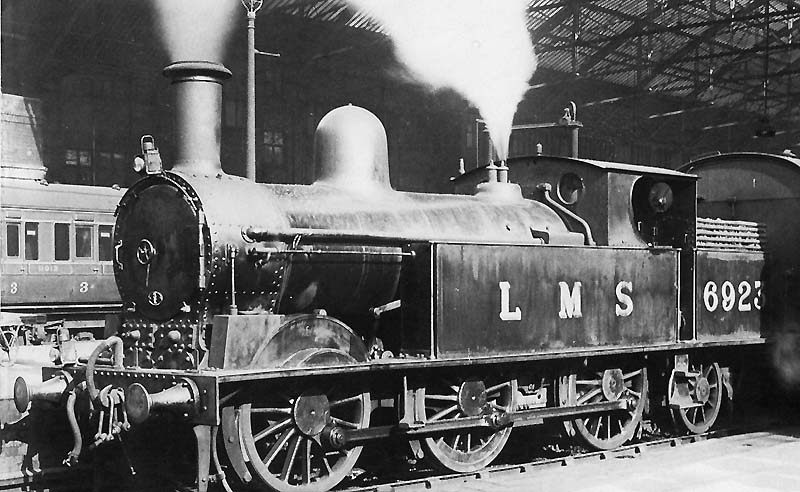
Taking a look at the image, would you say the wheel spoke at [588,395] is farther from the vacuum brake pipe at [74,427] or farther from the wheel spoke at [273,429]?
the vacuum brake pipe at [74,427]

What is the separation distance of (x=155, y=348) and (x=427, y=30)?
282 inches

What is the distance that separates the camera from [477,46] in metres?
12.0

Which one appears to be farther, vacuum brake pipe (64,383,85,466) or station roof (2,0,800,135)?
station roof (2,0,800,135)

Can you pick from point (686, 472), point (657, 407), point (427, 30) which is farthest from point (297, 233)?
point (427, 30)

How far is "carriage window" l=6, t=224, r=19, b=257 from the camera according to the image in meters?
16.9

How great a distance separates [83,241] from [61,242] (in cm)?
38

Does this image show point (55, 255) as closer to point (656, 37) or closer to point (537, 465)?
point (537, 465)

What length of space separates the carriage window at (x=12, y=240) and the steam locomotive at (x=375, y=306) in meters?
10.1

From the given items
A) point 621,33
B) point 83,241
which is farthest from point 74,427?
point 621,33

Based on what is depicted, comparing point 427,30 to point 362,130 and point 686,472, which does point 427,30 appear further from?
point 686,472

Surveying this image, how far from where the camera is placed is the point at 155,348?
709cm

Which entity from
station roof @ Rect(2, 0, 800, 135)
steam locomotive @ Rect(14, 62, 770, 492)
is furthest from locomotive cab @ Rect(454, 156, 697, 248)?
station roof @ Rect(2, 0, 800, 135)

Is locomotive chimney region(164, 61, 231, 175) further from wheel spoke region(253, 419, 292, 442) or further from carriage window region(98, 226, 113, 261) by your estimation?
carriage window region(98, 226, 113, 261)

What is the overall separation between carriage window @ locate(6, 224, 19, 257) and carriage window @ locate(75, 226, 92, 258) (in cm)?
99
